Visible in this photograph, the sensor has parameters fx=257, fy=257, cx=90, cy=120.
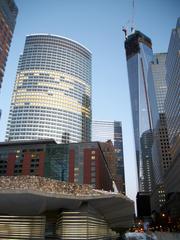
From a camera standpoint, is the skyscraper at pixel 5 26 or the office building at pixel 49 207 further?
the skyscraper at pixel 5 26

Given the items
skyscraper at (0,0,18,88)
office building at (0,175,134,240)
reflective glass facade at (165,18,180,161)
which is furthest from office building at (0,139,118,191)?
office building at (0,175,134,240)

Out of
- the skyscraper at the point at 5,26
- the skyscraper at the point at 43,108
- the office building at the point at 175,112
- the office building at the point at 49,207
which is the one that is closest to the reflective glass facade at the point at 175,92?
the office building at the point at 175,112

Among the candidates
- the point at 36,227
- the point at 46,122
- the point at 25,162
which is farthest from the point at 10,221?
the point at 46,122

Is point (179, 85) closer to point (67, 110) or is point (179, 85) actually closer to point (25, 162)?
point (25, 162)

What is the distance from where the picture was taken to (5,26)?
408 feet

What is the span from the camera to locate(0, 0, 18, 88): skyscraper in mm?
120481

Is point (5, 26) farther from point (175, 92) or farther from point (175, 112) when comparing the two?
point (175, 112)

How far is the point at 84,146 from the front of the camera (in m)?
121

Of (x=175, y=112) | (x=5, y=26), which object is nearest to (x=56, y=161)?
(x=175, y=112)

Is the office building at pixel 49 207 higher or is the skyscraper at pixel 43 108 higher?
the skyscraper at pixel 43 108

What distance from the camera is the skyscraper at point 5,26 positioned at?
A: 12048cm

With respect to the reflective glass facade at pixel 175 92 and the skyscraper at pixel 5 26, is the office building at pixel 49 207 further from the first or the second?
the skyscraper at pixel 5 26

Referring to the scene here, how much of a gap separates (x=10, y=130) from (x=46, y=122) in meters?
24.1

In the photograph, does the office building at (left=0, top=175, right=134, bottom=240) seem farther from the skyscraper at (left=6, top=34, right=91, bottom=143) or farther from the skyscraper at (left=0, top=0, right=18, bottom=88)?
the skyscraper at (left=6, top=34, right=91, bottom=143)
